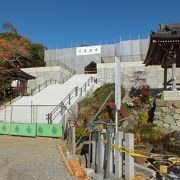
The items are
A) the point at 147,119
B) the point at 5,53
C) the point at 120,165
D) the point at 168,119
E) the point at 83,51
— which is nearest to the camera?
the point at 120,165

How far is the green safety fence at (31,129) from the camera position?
1908cm

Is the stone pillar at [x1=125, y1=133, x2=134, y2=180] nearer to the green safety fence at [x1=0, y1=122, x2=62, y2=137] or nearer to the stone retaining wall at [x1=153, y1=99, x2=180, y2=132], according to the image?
the stone retaining wall at [x1=153, y1=99, x2=180, y2=132]

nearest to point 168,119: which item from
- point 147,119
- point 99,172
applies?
point 147,119

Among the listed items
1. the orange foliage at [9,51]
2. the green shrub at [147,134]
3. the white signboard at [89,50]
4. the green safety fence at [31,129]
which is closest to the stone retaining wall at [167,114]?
the green shrub at [147,134]

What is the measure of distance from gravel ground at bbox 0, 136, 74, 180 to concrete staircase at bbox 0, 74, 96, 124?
412 centimetres

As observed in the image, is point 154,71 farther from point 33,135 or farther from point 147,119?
point 33,135

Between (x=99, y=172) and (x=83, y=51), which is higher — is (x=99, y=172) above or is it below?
below

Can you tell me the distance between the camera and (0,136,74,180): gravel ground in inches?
407

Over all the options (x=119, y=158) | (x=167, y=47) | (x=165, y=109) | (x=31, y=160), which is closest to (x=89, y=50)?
(x=167, y=47)

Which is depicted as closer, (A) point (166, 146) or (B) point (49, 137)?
(A) point (166, 146)

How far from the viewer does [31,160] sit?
12.8m

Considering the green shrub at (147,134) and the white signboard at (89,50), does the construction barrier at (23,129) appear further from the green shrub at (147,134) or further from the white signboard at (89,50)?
the white signboard at (89,50)

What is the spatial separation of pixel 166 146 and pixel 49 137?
24.1 ft

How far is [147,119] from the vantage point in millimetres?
21234
